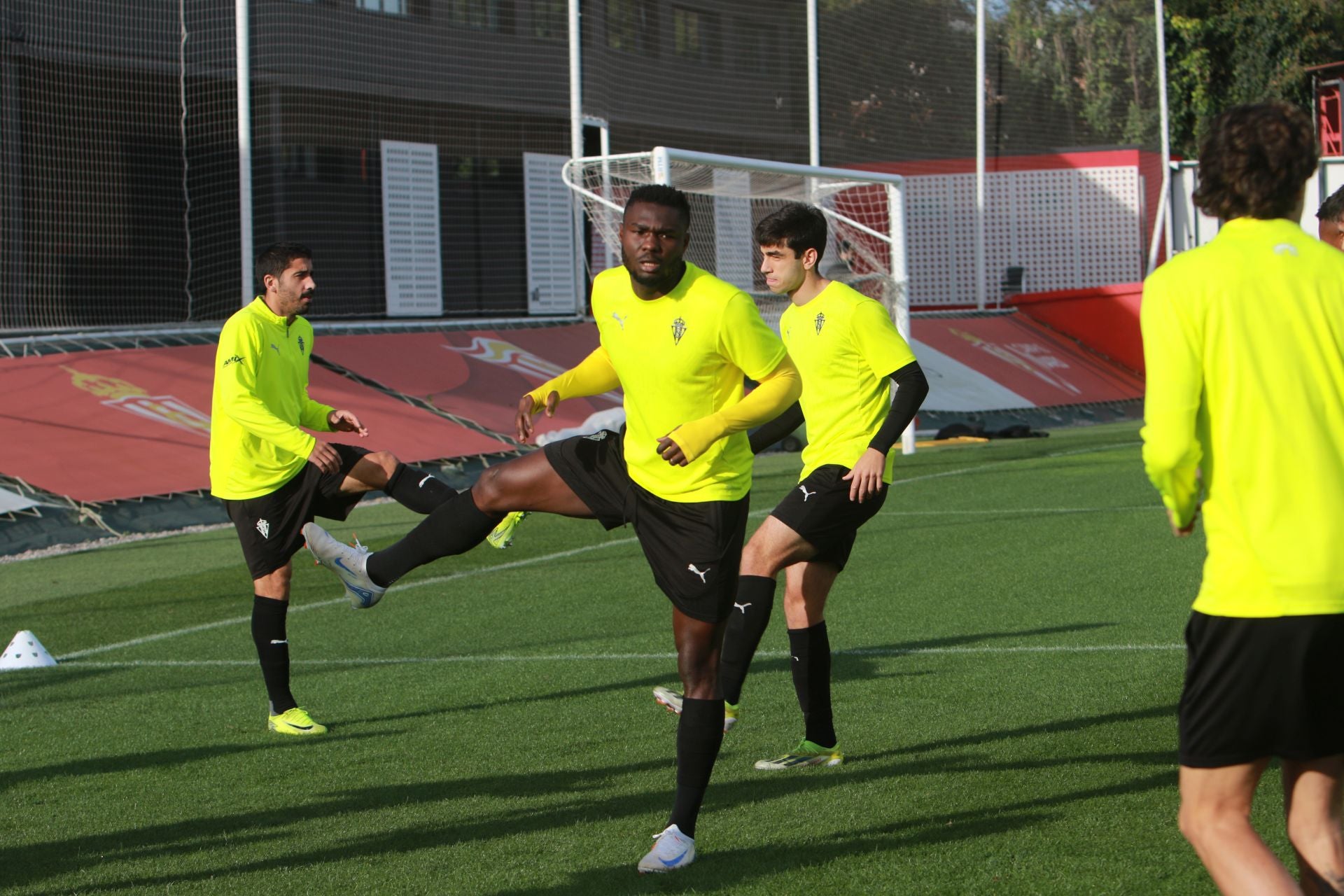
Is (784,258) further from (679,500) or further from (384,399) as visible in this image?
(384,399)

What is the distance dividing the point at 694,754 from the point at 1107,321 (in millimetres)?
25488

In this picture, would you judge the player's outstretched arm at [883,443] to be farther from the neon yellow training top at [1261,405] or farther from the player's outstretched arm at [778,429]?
the neon yellow training top at [1261,405]

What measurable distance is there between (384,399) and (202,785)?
11869 mm

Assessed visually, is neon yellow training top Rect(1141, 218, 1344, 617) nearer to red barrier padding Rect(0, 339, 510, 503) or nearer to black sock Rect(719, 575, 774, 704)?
black sock Rect(719, 575, 774, 704)

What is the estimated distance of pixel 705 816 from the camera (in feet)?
16.2

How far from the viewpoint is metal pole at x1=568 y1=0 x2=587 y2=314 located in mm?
22688

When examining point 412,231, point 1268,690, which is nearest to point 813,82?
point 412,231

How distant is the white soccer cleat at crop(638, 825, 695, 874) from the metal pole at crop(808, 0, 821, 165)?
23480 millimetres

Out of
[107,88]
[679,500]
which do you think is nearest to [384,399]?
[107,88]

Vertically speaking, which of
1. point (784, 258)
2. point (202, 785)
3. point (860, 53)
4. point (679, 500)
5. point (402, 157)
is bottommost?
point (202, 785)

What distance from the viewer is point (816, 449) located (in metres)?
5.82

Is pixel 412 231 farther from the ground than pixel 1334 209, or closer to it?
farther from the ground

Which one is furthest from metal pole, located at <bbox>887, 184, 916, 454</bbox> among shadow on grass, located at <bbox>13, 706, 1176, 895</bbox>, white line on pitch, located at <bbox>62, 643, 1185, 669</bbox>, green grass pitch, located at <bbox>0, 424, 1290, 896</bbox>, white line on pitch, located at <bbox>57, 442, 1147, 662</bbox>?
shadow on grass, located at <bbox>13, 706, 1176, 895</bbox>

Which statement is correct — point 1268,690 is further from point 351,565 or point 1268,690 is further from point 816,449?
point 351,565
